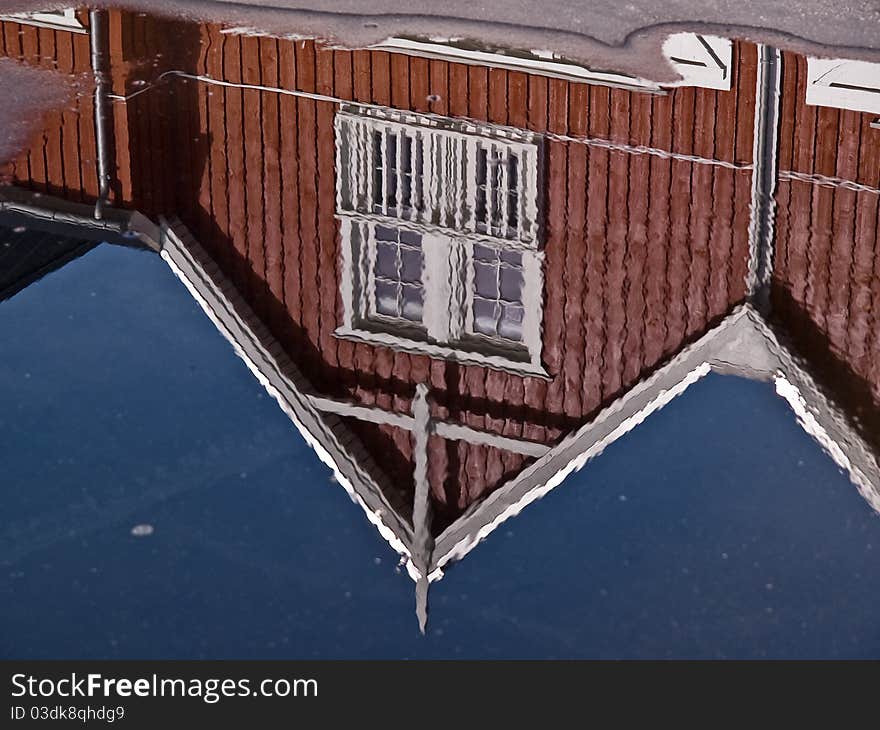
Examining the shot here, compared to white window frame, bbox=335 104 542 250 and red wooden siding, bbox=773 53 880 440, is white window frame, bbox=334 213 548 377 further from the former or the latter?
red wooden siding, bbox=773 53 880 440

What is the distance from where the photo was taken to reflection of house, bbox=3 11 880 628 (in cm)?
929

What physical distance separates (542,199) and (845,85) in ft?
6.57

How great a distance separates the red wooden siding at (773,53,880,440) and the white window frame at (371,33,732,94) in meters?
0.46

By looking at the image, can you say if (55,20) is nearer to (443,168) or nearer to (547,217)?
(443,168)

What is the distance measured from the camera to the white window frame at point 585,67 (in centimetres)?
1084

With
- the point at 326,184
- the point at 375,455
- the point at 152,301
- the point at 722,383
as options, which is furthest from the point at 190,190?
the point at 722,383

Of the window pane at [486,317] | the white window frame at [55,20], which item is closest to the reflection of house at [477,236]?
the window pane at [486,317]

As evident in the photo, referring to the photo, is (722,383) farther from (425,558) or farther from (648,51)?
(648,51)

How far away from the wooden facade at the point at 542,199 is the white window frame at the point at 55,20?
83mm

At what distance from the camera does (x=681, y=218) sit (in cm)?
1020

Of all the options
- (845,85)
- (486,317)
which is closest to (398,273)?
(486,317)

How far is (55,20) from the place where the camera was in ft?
39.4

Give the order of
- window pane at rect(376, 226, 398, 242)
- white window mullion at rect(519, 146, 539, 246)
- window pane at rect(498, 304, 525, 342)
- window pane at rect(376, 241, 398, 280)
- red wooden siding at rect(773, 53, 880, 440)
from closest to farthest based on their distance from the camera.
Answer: red wooden siding at rect(773, 53, 880, 440)
window pane at rect(498, 304, 525, 342)
white window mullion at rect(519, 146, 539, 246)
window pane at rect(376, 241, 398, 280)
window pane at rect(376, 226, 398, 242)

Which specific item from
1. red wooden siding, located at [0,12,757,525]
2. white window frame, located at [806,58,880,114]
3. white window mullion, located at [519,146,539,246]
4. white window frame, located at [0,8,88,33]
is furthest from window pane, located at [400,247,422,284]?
white window frame, located at [0,8,88,33]
